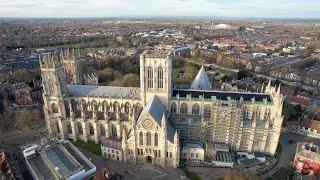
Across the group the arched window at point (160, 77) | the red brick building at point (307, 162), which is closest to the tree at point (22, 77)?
the arched window at point (160, 77)

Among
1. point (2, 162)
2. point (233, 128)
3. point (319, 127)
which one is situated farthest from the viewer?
point (319, 127)

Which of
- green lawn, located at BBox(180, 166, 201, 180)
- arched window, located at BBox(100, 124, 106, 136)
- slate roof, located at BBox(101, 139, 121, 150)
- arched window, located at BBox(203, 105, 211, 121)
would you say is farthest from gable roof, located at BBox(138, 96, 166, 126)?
arched window, located at BBox(100, 124, 106, 136)

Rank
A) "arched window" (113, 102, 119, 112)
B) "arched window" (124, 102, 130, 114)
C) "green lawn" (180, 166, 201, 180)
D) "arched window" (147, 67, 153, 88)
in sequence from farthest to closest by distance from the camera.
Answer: "arched window" (113, 102, 119, 112), "arched window" (124, 102, 130, 114), "arched window" (147, 67, 153, 88), "green lawn" (180, 166, 201, 180)

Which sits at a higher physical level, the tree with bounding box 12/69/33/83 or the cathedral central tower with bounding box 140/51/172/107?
the cathedral central tower with bounding box 140/51/172/107

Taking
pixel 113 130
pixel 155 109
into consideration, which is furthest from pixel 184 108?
pixel 113 130

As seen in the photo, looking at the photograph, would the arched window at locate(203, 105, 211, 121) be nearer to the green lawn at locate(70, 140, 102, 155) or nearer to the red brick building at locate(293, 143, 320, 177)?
the red brick building at locate(293, 143, 320, 177)

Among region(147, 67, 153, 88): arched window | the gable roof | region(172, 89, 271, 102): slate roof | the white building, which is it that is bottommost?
the white building

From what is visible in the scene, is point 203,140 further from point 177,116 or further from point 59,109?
point 59,109

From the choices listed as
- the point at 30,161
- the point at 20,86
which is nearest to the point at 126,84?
the point at 20,86

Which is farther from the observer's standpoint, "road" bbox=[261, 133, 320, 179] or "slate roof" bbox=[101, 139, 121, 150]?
"slate roof" bbox=[101, 139, 121, 150]
